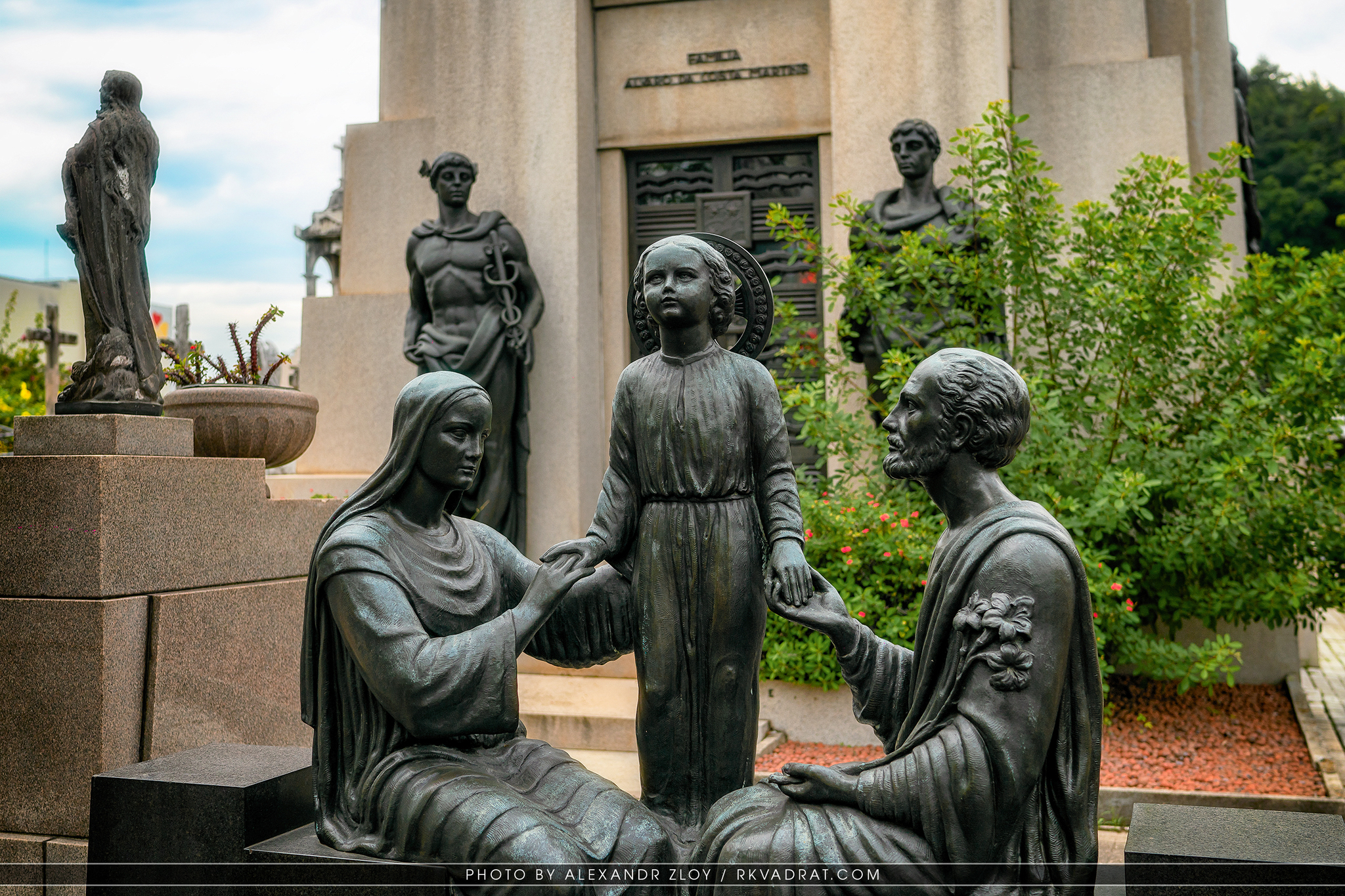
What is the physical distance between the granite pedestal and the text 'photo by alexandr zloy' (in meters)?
3.39

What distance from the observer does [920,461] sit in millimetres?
2484

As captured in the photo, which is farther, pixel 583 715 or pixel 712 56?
pixel 712 56

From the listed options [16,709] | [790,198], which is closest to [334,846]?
[16,709]

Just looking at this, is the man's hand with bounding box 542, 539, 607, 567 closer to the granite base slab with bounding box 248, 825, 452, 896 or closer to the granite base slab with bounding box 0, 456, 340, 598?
the granite base slab with bounding box 248, 825, 452, 896

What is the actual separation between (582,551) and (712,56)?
6.71m

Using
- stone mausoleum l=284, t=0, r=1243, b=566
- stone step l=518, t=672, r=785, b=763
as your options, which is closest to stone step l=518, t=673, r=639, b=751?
stone step l=518, t=672, r=785, b=763

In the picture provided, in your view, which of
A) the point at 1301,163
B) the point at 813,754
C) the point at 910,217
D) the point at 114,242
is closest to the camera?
the point at 114,242

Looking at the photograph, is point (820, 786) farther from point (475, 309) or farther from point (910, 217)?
point (475, 309)

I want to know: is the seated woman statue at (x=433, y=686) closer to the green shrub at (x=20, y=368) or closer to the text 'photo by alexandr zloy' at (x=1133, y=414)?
the text 'photo by alexandr zloy' at (x=1133, y=414)

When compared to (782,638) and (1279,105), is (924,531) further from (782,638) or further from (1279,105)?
(1279,105)

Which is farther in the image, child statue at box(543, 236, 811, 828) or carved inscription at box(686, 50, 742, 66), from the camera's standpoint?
carved inscription at box(686, 50, 742, 66)

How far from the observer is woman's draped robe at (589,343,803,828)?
288 centimetres

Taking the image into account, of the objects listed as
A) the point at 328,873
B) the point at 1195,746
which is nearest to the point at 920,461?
the point at 328,873

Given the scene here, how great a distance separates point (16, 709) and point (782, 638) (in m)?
3.83
